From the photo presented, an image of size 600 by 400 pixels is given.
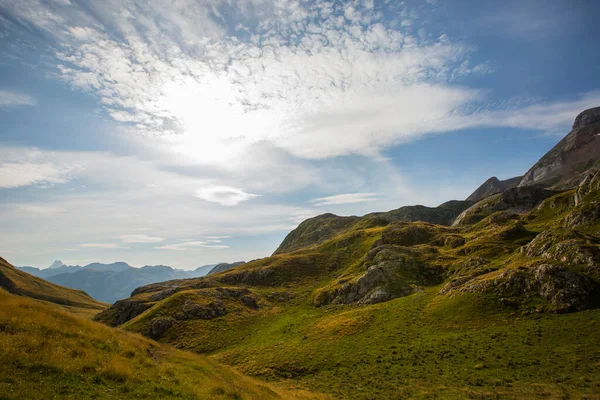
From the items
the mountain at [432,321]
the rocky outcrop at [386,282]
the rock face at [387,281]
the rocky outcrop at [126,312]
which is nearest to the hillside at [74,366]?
the mountain at [432,321]

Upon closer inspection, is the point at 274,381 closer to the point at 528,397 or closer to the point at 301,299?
the point at 528,397

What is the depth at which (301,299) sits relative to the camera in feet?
347

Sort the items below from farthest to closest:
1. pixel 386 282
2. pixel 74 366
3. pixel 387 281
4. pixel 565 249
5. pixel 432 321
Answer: pixel 387 281, pixel 386 282, pixel 565 249, pixel 432 321, pixel 74 366

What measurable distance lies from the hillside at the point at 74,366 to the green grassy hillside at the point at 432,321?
27.6 m

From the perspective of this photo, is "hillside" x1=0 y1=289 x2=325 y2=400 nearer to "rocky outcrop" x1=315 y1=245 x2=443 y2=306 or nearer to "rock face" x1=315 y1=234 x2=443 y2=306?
"rocky outcrop" x1=315 y1=245 x2=443 y2=306

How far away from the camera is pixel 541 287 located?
55062mm

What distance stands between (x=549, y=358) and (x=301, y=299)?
76.8m

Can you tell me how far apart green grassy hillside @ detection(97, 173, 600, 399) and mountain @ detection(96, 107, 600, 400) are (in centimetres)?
27

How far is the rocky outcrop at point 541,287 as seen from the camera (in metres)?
50.1

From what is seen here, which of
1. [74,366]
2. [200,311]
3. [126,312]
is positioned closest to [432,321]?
[74,366]

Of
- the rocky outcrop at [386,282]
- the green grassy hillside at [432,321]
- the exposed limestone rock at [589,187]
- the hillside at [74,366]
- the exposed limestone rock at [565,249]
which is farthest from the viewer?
the exposed limestone rock at [589,187]

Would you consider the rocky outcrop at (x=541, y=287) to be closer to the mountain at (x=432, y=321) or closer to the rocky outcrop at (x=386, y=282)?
the mountain at (x=432, y=321)

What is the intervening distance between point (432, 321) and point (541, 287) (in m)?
21.6

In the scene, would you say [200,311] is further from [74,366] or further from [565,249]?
[565,249]
